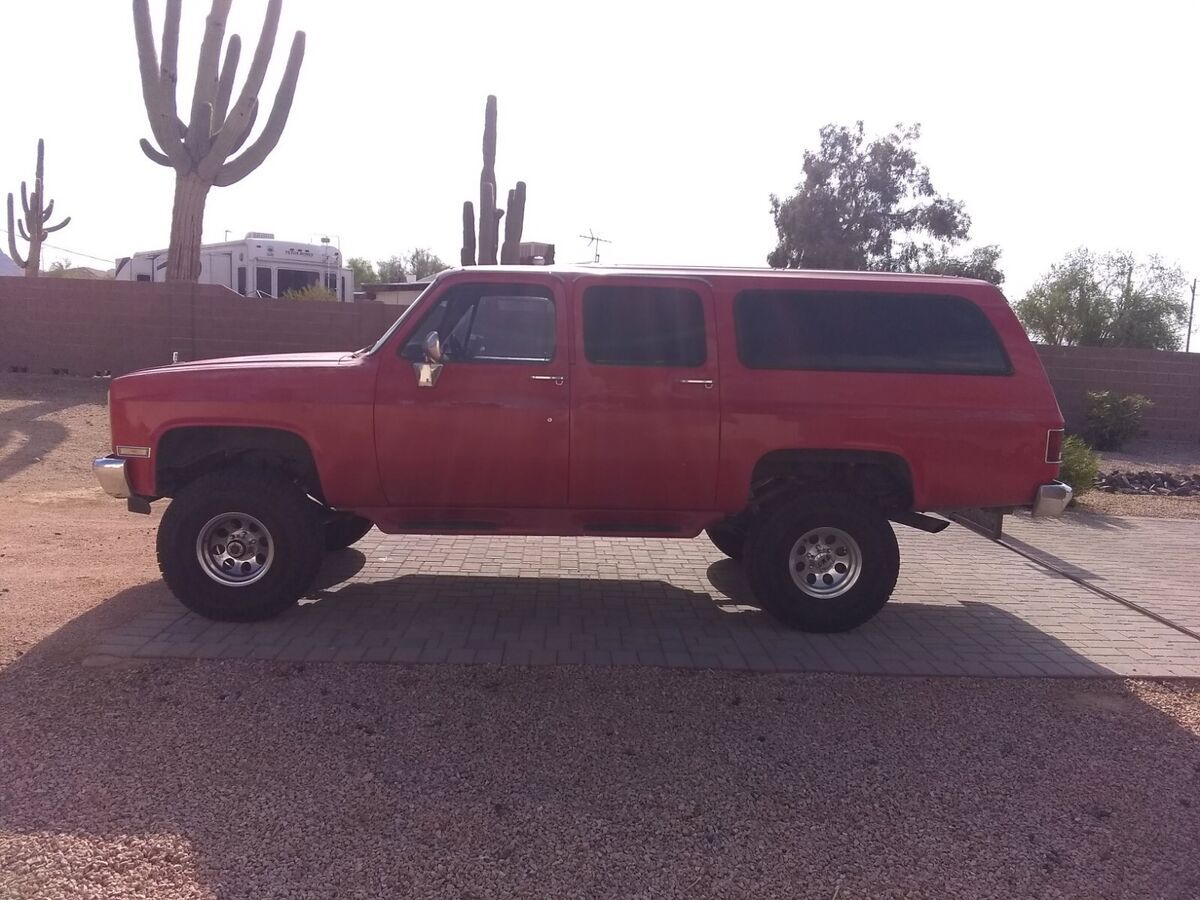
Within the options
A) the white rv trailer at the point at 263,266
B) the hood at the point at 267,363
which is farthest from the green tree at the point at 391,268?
the hood at the point at 267,363

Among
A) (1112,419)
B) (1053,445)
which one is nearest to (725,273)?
(1053,445)

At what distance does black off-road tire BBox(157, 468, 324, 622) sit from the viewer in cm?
645

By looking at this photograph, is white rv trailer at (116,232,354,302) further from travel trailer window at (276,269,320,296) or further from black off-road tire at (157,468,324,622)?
black off-road tire at (157,468,324,622)

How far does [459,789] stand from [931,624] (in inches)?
153

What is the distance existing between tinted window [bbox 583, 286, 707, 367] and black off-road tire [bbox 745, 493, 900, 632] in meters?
1.15

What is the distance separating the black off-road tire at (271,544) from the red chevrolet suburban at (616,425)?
1 cm

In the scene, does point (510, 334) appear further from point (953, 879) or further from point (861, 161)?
point (861, 161)

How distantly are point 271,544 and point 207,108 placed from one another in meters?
13.8

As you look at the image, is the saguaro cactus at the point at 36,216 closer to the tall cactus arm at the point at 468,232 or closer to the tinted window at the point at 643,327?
the tall cactus arm at the point at 468,232

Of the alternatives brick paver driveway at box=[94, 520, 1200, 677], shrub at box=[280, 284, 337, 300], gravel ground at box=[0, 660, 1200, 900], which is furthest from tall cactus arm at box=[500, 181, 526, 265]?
gravel ground at box=[0, 660, 1200, 900]

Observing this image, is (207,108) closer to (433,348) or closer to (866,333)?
(433,348)

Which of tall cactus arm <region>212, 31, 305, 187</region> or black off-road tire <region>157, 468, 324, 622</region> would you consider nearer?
black off-road tire <region>157, 468, 324, 622</region>

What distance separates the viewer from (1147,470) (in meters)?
15.9

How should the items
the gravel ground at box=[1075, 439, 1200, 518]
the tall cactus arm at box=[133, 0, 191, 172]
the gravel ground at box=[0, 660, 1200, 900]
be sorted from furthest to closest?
the tall cactus arm at box=[133, 0, 191, 172]
the gravel ground at box=[1075, 439, 1200, 518]
the gravel ground at box=[0, 660, 1200, 900]
